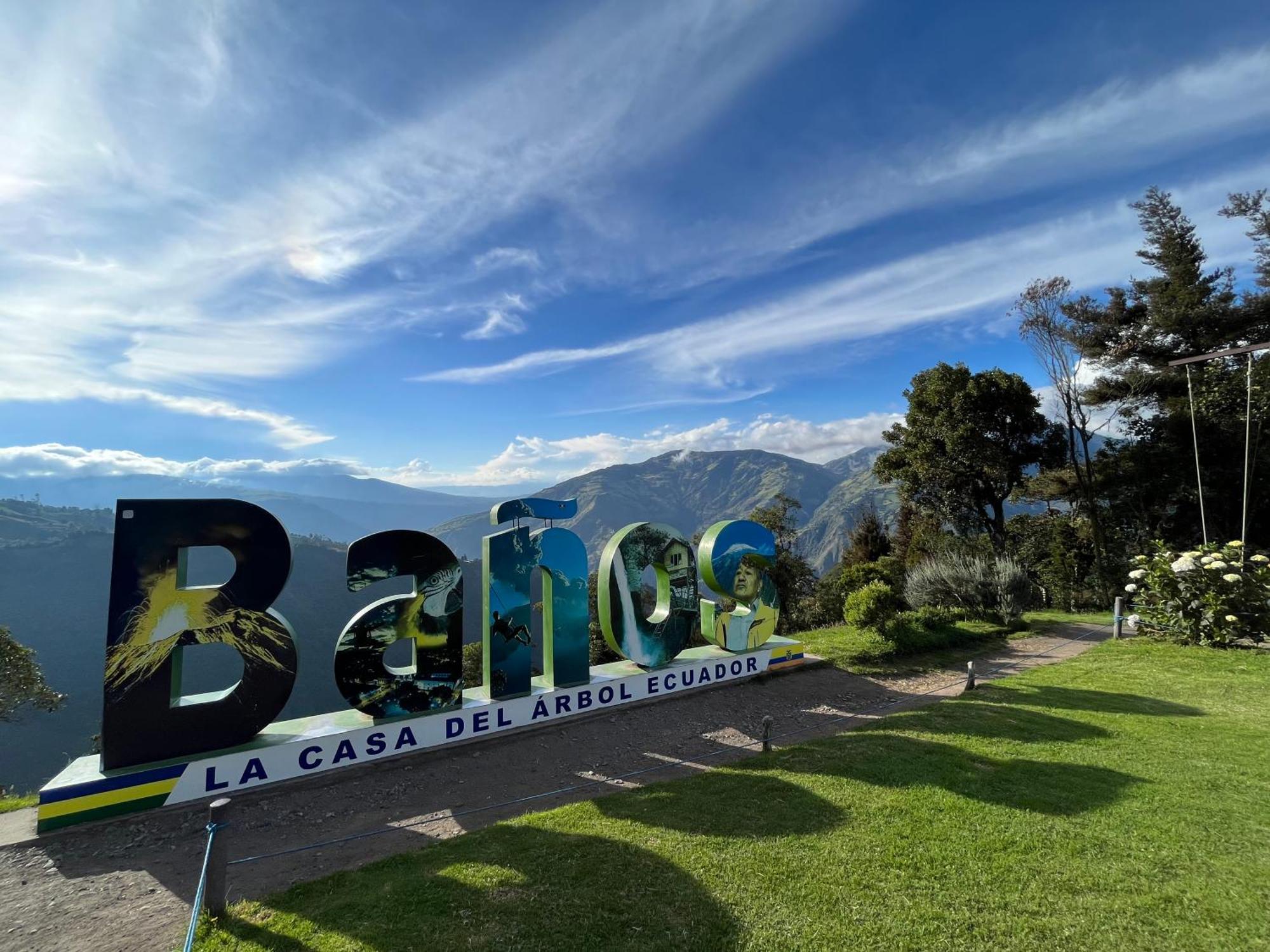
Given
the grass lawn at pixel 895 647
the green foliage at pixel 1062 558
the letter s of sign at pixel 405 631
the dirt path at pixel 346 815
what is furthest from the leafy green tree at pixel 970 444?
the letter s of sign at pixel 405 631

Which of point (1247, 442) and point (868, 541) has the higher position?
point (1247, 442)

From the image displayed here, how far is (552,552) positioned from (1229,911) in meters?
8.42

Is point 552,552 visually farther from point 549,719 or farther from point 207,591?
point 207,591

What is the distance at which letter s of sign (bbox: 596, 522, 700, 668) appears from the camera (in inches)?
419

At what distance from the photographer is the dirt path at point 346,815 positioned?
5273 mm

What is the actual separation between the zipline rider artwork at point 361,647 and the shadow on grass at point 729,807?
Result: 9.64 feet

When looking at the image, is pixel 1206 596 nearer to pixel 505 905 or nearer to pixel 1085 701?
pixel 1085 701

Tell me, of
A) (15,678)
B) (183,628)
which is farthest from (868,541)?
(15,678)

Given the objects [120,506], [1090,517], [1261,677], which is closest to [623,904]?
[120,506]

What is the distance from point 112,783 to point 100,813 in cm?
34

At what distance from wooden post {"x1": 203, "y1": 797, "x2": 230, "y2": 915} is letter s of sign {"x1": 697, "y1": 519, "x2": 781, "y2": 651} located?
8576 millimetres

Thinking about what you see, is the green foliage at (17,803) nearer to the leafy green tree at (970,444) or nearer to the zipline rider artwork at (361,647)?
the zipline rider artwork at (361,647)

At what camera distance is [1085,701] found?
1084cm

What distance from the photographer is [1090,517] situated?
25.6 m
